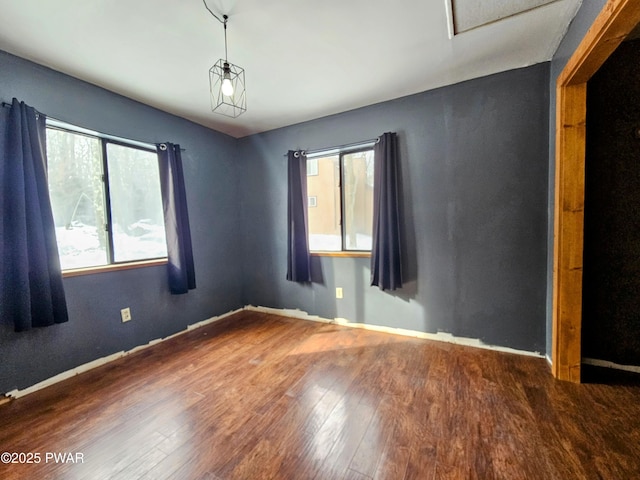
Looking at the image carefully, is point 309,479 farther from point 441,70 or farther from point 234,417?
point 441,70

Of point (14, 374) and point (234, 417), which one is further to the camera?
point (14, 374)

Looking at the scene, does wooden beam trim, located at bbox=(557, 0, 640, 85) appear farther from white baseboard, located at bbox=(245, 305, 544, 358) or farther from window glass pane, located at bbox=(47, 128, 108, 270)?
window glass pane, located at bbox=(47, 128, 108, 270)

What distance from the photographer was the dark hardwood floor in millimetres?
1218

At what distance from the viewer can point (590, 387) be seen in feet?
5.61

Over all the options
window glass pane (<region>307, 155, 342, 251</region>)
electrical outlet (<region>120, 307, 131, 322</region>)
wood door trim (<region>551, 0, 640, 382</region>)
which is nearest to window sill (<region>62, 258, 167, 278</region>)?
electrical outlet (<region>120, 307, 131, 322</region>)

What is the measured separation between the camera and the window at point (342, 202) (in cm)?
288

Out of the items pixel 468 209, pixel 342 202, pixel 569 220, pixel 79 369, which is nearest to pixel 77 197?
pixel 79 369

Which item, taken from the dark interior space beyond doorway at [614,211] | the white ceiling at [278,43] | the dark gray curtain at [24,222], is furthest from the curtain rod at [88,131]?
the dark interior space beyond doorway at [614,211]

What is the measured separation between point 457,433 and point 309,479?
809 mm

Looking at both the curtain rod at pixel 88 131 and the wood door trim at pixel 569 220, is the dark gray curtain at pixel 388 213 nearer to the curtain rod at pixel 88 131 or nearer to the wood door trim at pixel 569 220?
the wood door trim at pixel 569 220

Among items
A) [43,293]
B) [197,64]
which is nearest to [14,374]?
[43,293]

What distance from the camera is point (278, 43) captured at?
176cm

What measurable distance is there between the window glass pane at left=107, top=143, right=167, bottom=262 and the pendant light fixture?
3.01ft

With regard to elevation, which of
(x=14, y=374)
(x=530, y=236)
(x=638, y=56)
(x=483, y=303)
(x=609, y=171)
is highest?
(x=638, y=56)
